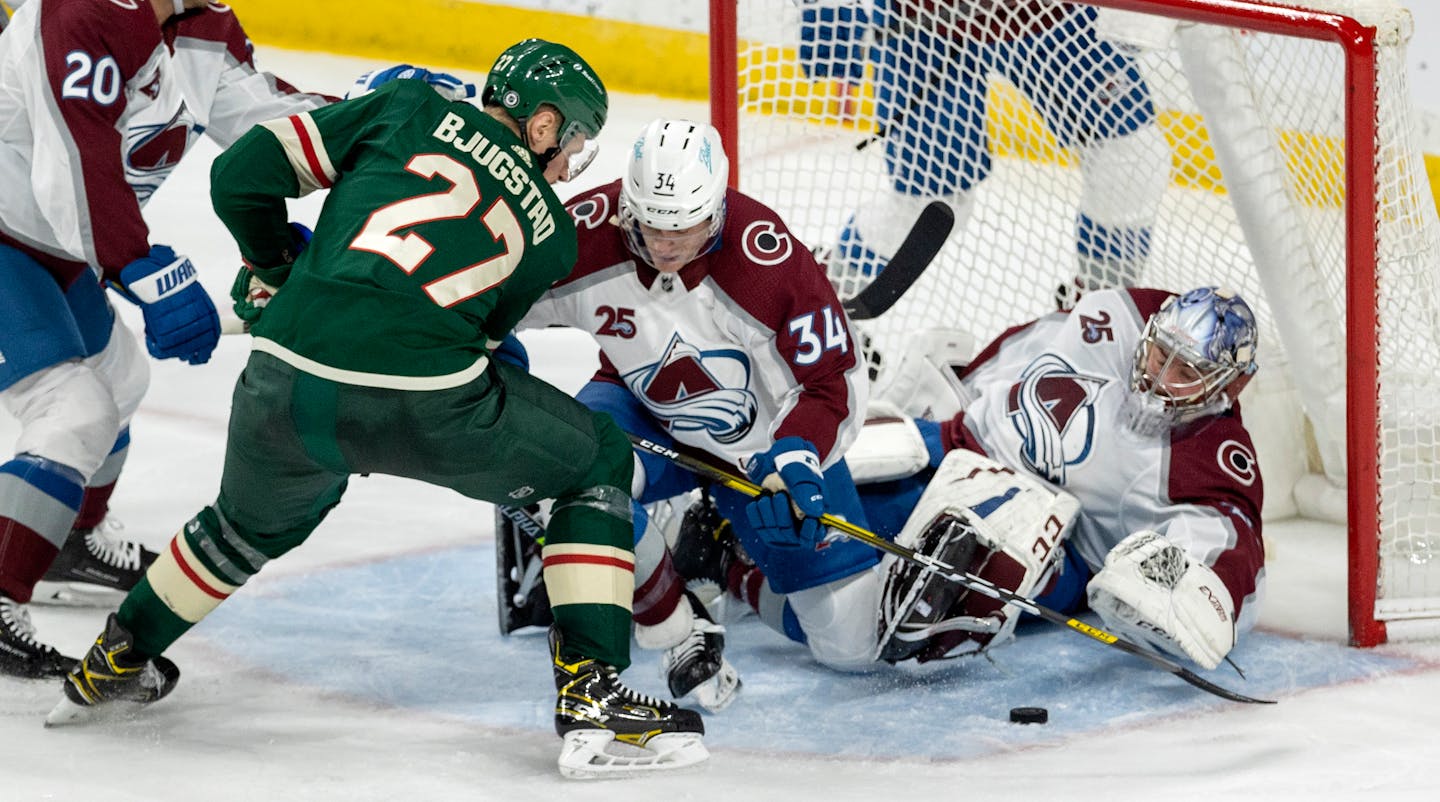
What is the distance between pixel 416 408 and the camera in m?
2.08

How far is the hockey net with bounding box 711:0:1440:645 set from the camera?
2.75 m

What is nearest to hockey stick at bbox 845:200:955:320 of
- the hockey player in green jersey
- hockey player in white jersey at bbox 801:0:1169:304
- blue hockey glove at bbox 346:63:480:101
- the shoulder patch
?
hockey player in white jersey at bbox 801:0:1169:304

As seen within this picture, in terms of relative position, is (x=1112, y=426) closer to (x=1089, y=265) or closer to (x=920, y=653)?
(x=920, y=653)

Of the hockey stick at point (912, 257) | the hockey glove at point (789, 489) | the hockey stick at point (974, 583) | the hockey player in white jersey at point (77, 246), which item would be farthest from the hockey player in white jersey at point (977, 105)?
the hockey player in white jersey at point (77, 246)

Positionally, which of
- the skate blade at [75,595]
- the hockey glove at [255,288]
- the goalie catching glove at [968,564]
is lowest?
the skate blade at [75,595]

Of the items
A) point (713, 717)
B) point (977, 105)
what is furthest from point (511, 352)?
point (977, 105)

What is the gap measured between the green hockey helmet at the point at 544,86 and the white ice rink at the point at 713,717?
840 millimetres

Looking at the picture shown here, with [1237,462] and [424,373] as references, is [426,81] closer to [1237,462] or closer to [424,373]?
[424,373]

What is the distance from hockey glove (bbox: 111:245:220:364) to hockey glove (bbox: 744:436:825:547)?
0.79 metres

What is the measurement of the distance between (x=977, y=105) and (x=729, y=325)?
4.21ft

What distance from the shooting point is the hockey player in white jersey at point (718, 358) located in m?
2.43

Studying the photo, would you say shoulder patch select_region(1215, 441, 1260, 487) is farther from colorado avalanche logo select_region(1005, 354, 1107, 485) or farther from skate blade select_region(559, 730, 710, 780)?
skate blade select_region(559, 730, 710, 780)

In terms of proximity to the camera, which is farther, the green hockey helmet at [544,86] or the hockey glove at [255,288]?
the hockey glove at [255,288]

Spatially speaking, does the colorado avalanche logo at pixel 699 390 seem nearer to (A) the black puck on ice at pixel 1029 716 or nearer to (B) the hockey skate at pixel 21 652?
(A) the black puck on ice at pixel 1029 716
